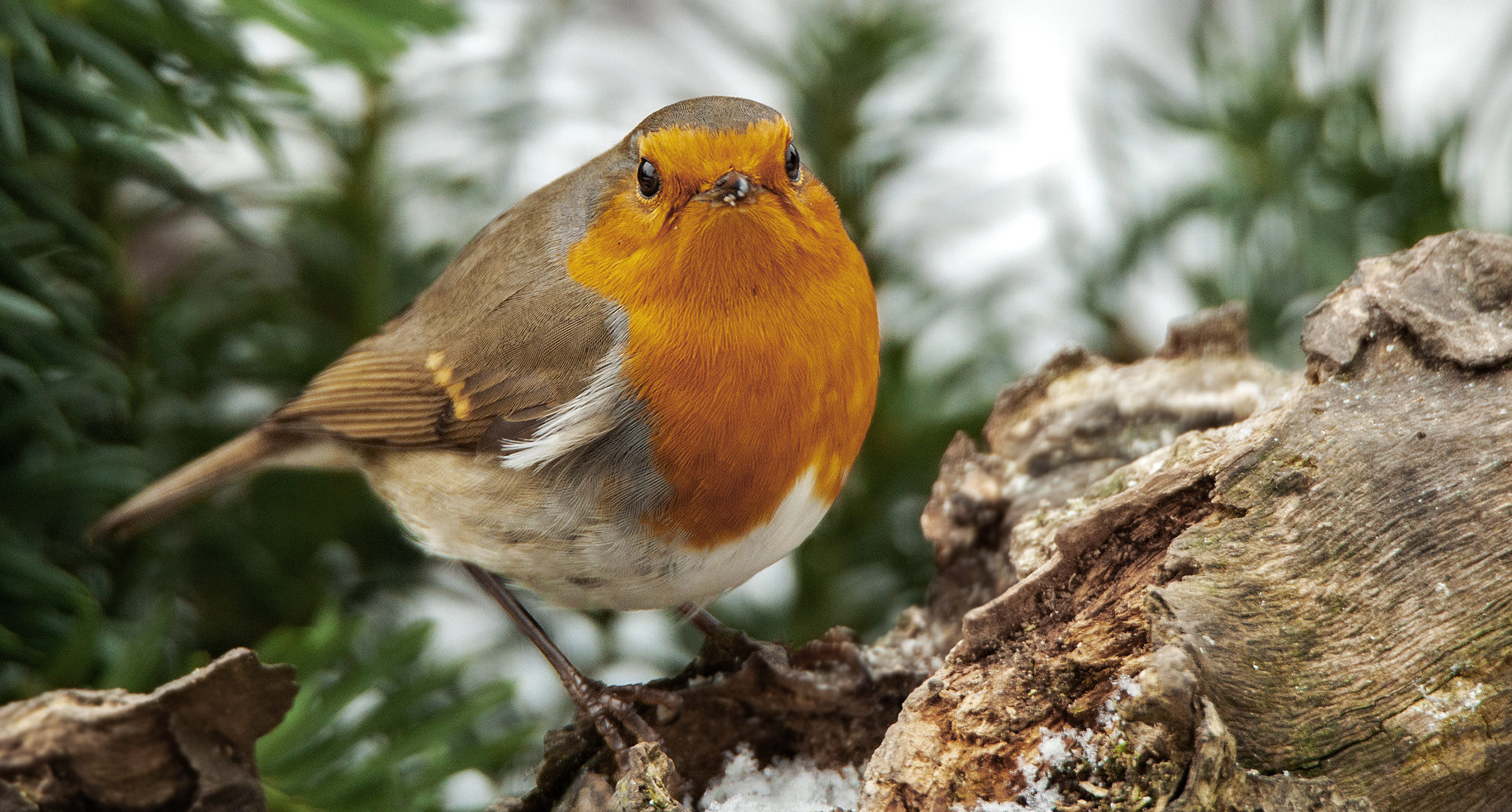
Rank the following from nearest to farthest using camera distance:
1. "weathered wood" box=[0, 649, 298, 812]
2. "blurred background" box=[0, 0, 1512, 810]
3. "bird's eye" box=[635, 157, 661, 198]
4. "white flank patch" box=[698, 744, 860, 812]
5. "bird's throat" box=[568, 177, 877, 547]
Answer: "weathered wood" box=[0, 649, 298, 812] < "white flank patch" box=[698, 744, 860, 812] < "blurred background" box=[0, 0, 1512, 810] < "bird's throat" box=[568, 177, 877, 547] < "bird's eye" box=[635, 157, 661, 198]

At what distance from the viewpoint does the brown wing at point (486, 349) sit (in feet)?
7.11

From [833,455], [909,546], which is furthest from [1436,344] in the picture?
[909,546]

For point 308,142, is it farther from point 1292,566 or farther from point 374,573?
point 1292,566

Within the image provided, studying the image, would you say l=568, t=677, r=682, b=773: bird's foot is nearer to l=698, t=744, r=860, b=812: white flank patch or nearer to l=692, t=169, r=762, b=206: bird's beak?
l=698, t=744, r=860, b=812: white flank patch

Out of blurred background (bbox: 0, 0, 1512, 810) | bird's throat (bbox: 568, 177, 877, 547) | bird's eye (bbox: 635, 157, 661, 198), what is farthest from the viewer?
bird's eye (bbox: 635, 157, 661, 198)

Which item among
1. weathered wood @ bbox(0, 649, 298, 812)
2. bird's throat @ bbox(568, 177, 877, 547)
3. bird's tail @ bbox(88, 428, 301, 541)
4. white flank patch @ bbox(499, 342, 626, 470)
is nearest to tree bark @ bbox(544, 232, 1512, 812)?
weathered wood @ bbox(0, 649, 298, 812)

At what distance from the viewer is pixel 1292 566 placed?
4.29ft

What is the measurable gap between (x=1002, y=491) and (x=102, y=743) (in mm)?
1250

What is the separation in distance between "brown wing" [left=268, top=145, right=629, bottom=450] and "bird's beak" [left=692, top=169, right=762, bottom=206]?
28 cm

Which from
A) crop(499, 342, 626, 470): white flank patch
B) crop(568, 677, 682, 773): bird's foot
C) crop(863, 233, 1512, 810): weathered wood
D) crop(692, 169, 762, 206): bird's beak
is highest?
crop(692, 169, 762, 206): bird's beak

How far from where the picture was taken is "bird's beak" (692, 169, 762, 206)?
197 cm

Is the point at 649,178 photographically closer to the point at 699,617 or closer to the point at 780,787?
the point at 699,617

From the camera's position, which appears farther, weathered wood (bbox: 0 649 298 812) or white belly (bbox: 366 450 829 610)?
white belly (bbox: 366 450 829 610)

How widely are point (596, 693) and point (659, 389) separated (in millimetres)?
497
